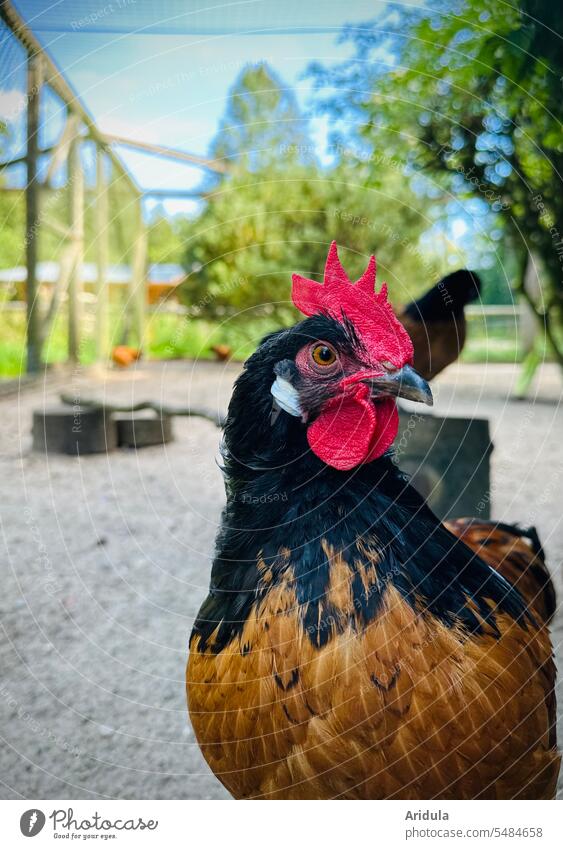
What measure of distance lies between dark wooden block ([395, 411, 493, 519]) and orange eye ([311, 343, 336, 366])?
3.94 ft

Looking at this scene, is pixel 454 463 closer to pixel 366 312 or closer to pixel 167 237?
pixel 366 312

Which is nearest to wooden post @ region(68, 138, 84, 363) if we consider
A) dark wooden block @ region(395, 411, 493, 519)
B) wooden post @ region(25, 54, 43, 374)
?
wooden post @ region(25, 54, 43, 374)

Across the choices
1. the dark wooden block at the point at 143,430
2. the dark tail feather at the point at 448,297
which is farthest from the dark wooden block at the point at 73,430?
the dark tail feather at the point at 448,297

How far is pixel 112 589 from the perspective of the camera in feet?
7.05

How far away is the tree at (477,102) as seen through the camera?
1.42m

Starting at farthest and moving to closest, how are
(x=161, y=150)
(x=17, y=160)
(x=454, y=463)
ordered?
(x=454, y=463), (x=161, y=150), (x=17, y=160)

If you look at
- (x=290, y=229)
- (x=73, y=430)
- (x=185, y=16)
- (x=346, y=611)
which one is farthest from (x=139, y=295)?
(x=346, y=611)

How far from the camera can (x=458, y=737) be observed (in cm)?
87

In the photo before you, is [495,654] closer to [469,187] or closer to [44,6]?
[44,6]

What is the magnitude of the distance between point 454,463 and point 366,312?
4.29 ft

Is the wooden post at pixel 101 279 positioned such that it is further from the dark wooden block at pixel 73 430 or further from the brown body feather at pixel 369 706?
the brown body feather at pixel 369 706

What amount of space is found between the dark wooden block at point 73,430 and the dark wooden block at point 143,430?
0.15 ft
